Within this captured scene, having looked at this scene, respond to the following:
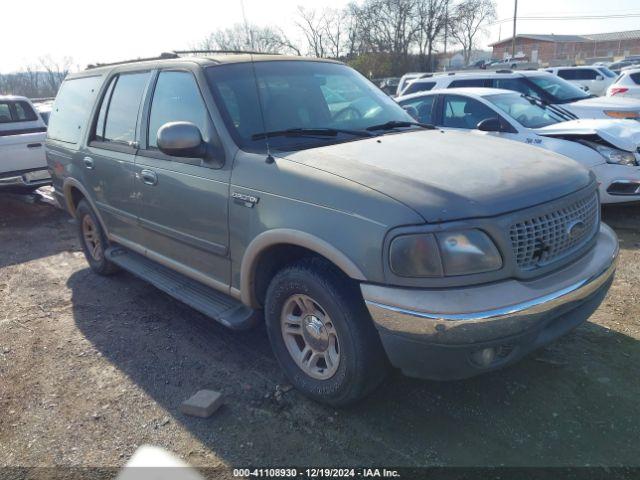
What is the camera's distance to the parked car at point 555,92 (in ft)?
27.7

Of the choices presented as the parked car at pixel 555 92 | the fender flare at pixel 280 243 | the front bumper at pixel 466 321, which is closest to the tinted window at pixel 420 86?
the parked car at pixel 555 92

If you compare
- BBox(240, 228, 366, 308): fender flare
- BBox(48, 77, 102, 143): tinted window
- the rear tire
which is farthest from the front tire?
BBox(48, 77, 102, 143): tinted window

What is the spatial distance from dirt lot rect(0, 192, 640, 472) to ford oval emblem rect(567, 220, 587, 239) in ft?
3.08

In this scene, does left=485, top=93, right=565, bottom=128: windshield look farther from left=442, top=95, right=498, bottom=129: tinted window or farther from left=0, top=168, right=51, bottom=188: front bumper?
left=0, top=168, right=51, bottom=188: front bumper

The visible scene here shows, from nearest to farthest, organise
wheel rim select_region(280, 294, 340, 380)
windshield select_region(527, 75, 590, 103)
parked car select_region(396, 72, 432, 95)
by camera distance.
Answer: wheel rim select_region(280, 294, 340, 380) → windshield select_region(527, 75, 590, 103) → parked car select_region(396, 72, 432, 95)

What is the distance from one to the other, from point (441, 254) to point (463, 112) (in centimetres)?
548

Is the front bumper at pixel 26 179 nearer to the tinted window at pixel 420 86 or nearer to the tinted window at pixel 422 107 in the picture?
the tinted window at pixel 422 107

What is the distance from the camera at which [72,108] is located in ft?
17.0

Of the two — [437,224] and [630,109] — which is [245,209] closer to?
[437,224]

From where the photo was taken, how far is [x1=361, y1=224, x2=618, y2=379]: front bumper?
2.29 meters

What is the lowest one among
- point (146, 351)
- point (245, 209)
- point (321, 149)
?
point (146, 351)

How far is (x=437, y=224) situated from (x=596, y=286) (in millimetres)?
1101

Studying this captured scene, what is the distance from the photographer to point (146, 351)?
3.82 m

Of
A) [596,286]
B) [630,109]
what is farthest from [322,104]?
[630,109]
